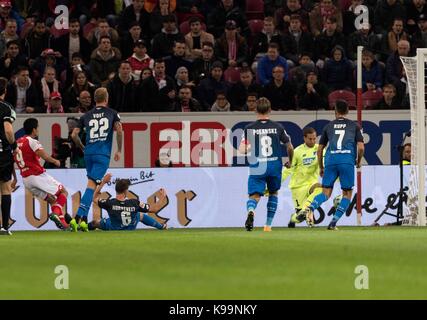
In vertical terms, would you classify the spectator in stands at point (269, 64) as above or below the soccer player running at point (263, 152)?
above

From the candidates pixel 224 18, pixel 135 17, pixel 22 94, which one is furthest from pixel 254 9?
pixel 22 94

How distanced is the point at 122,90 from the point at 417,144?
6175 mm

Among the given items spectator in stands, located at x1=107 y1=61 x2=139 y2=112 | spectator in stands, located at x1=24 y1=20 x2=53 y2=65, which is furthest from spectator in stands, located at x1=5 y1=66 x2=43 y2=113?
spectator in stands, located at x1=24 y1=20 x2=53 y2=65

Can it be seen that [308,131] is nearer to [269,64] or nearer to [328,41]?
[269,64]

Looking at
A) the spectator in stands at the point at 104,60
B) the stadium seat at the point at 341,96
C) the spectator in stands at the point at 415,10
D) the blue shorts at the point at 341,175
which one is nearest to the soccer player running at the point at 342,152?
the blue shorts at the point at 341,175

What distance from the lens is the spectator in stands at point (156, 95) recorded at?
84.9 feet

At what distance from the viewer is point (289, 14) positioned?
28922mm

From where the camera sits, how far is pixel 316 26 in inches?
1132

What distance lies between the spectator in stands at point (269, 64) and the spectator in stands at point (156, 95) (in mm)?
1998

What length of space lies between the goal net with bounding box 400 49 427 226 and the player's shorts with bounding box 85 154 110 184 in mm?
6043

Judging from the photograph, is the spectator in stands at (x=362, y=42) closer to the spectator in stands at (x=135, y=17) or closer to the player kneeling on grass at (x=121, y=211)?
the spectator in stands at (x=135, y=17)

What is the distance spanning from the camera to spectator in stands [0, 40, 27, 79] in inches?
1053
